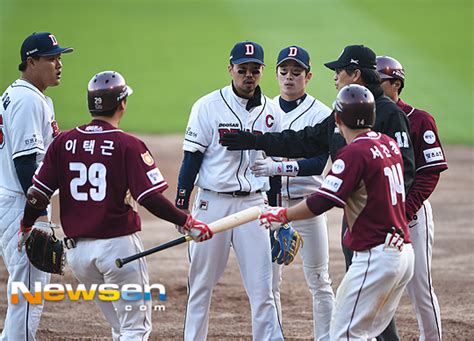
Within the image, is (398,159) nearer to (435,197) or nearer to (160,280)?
(160,280)

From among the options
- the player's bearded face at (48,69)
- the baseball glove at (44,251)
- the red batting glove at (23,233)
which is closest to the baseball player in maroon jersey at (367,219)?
the baseball glove at (44,251)

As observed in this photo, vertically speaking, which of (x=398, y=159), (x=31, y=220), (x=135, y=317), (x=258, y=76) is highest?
(x=258, y=76)

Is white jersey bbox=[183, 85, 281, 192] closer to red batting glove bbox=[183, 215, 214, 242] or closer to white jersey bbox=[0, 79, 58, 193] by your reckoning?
red batting glove bbox=[183, 215, 214, 242]

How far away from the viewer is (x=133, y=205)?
5207 millimetres

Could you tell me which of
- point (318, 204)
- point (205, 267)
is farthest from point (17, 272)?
point (318, 204)

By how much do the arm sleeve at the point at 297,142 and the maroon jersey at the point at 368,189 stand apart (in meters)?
1.01

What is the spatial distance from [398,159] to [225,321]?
9.85ft

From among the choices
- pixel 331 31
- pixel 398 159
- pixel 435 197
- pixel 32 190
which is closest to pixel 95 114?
pixel 32 190

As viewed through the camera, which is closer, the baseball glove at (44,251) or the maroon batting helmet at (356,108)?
the maroon batting helmet at (356,108)

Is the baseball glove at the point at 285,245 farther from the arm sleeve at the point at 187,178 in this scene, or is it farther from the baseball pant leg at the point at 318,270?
the arm sleeve at the point at 187,178

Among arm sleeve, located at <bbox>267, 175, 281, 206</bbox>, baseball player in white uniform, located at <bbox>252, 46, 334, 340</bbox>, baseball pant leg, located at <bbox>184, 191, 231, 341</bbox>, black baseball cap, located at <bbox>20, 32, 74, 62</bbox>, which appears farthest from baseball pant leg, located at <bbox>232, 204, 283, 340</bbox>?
black baseball cap, located at <bbox>20, 32, 74, 62</bbox>

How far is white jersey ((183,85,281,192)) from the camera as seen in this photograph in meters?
5.78

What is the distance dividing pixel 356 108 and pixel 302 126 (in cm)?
165

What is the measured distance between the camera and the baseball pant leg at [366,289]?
479 centimetres
